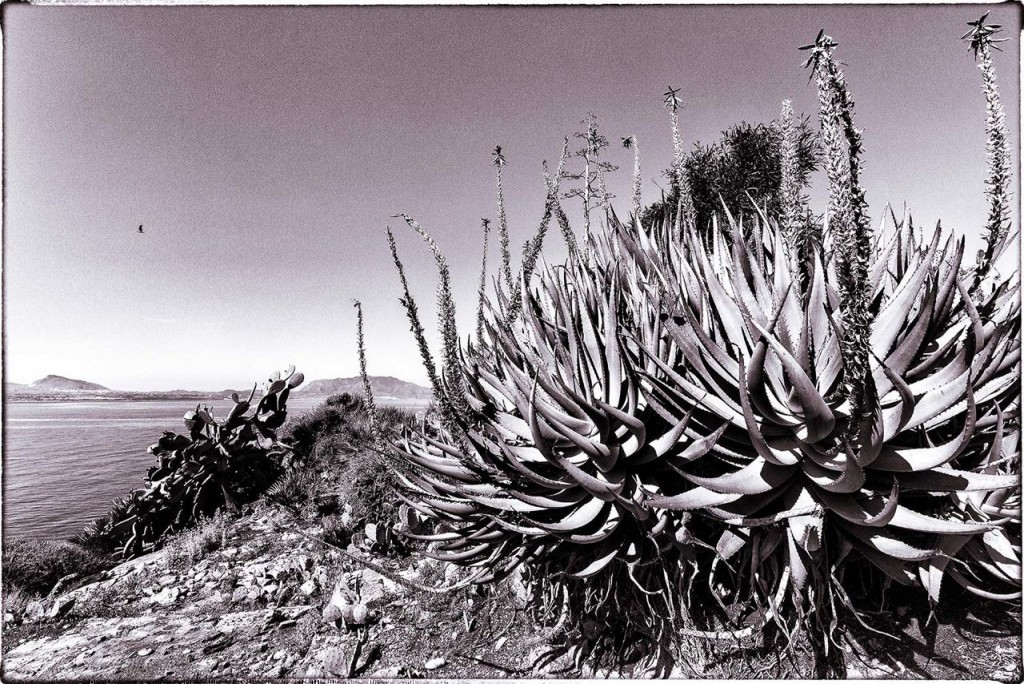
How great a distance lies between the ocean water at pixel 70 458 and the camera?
8.07ft

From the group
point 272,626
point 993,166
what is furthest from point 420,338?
point 993,166

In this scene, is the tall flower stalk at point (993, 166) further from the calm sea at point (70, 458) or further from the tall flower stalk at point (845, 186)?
the calm sea at point (70, 458)

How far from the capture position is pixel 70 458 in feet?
11.2

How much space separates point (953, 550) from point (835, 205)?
3.19 ft

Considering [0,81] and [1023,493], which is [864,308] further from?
[0,81]

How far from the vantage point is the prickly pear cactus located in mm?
4117

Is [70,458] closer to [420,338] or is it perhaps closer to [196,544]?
[196,544]

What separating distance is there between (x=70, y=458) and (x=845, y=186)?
4.57 m

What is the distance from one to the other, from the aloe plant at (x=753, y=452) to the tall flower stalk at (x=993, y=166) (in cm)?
30

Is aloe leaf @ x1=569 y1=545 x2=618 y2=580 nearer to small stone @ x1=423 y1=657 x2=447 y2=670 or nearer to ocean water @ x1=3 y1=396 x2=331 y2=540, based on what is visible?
small stone @ x1=423 y1=657 x2=447 y2=670

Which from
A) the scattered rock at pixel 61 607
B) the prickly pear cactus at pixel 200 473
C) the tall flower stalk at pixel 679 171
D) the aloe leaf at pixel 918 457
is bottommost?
the scattered rock at pixel 61 607

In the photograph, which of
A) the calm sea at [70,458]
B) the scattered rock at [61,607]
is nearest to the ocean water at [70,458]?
the calm sea at [70,458]

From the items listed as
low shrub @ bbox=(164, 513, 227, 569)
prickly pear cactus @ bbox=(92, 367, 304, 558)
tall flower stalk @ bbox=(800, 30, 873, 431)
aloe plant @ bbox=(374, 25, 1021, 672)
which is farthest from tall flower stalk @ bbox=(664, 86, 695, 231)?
prickly pear cactus @ bbox=(92, 367, 304, 558)

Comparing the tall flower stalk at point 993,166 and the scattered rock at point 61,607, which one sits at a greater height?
the tall flower stalk at point 993,166
